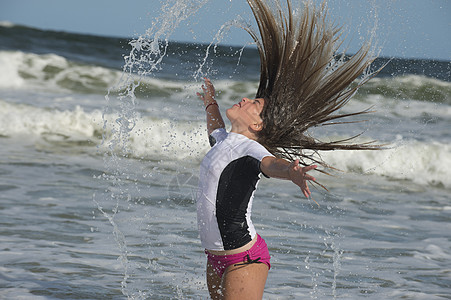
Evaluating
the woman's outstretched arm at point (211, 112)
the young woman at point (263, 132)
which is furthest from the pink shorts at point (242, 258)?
the woman's outstretched arm at point (211, 112)

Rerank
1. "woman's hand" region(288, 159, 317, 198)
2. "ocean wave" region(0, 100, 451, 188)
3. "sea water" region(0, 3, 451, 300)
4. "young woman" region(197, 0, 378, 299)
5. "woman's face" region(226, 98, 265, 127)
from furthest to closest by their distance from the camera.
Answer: "ocean wave" region(0, 100, 451, 188), "sea water" region(0, 3, 451, 300), "woman's face" region(226, 98, 265, 127), "young woman" region(197, 0, 378, 299), "woman's hand" region(288, 159, 317, 198)

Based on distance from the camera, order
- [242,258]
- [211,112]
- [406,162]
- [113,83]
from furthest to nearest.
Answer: [113,83] < [406,162] < [211,112] < [242,258]

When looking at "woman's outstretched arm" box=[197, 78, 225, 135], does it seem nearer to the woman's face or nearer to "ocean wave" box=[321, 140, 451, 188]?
the woman's face

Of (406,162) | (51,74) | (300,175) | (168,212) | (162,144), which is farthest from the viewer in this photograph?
(51,74)

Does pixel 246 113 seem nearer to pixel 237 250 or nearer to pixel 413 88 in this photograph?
pixel 237 250

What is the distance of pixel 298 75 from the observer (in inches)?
138

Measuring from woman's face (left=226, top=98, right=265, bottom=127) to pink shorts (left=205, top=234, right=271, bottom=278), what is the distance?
0.63 metres

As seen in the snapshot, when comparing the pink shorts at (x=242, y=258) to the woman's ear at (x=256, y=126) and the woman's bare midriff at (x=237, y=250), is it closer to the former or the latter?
the woman's bare midriff at (x=237, y=250)

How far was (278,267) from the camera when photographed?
17.5ft

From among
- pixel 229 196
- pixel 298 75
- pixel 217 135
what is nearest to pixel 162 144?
pixel 217 135

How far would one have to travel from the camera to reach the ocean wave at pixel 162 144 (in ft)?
37.4

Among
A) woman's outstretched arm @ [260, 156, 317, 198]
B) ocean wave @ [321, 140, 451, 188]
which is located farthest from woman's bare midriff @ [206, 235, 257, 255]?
ocean wave @ [321, 140, 451, 188]

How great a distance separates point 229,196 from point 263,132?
429 mm

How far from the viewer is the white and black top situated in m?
3.18
